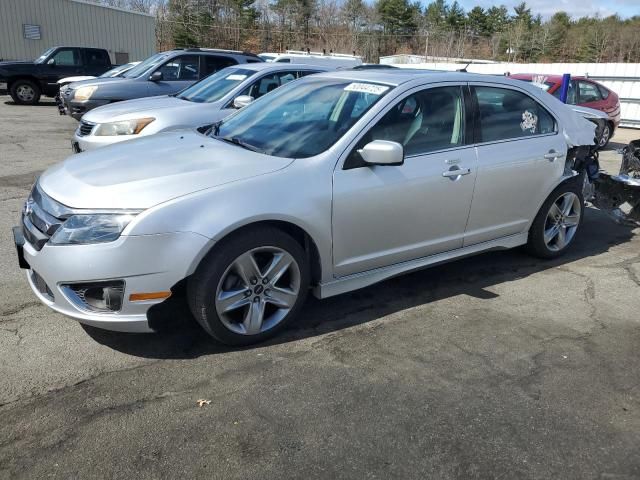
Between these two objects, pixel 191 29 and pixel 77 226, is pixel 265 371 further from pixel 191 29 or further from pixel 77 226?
pixel 191 29

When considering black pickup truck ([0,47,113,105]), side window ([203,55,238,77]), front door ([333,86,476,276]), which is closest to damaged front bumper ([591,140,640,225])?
front door ([333,86,476,276])

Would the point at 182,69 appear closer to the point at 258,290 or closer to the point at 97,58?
the point at 258,290

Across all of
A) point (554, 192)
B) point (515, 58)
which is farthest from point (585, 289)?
point (515, 58)

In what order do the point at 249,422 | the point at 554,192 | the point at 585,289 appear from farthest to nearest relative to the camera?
the point at 554,192, the point at 585,289, the point at 249,422

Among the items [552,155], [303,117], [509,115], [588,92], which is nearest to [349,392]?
[303,117]

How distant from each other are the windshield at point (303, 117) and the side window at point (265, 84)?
132 inches

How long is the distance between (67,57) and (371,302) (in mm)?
17903

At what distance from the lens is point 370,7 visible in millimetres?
59375

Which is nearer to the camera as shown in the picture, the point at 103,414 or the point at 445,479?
the point at 445,479

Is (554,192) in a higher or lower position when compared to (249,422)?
higher

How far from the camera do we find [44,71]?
18.0 m

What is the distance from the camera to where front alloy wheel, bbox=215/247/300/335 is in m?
3.30

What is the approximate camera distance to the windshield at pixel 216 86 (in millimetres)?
7867

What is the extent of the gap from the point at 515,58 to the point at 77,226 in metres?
59.1
